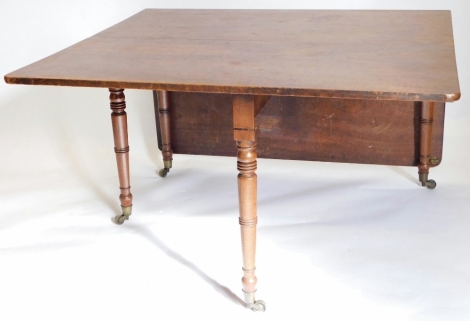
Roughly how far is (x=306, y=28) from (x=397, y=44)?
0.45 meters

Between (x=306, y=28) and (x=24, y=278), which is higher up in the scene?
(x=306, y=28)

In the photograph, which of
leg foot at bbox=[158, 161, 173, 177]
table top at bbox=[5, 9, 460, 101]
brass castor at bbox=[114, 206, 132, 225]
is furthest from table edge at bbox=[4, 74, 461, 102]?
leg foot at bbox=[158, 161, 173, 177]

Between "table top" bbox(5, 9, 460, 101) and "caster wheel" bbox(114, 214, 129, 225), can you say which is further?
"caster wheel" bbox(114, 214, 129, 225)

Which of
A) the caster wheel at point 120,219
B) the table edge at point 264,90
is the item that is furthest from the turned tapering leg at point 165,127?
the table edge at point 264,90

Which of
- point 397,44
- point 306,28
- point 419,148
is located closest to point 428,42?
point 397,44

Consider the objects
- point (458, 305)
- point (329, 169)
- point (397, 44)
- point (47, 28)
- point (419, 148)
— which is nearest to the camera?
point (458, 305)

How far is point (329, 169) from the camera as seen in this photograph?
13.0ft

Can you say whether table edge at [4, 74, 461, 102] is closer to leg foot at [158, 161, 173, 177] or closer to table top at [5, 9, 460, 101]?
table top at [5, 9, 460, 101]

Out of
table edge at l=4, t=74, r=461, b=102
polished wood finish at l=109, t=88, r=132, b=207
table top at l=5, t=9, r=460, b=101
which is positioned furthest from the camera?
polished wood finish at l=109, t=88, r=132, b=207

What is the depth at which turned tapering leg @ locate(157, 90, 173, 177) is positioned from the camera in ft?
12.5

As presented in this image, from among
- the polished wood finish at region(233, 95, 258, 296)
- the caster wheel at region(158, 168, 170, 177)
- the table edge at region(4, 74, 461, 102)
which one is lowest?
the caster wheel at region(158, 168, 170, 177)

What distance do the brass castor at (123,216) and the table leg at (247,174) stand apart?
2.89 feet

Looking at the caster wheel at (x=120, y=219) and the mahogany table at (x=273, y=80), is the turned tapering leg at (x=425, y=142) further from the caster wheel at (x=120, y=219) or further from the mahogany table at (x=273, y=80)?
the caster wheel at (x=120, y=219)

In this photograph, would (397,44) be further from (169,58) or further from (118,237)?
(118,237)
